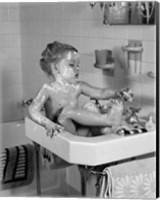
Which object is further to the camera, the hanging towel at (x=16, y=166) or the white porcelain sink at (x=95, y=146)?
the hanging towel at (x=16, y=166)

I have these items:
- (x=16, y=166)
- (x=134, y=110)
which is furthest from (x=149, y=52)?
(x=16, y=166)

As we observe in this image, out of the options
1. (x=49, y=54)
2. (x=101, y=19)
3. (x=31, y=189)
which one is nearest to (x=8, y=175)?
(x=31, y=189)

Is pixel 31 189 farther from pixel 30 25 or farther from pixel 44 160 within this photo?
pixel 30 25

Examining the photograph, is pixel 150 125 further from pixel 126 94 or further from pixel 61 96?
pixel 61 96

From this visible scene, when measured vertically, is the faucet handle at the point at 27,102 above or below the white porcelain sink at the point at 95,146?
above

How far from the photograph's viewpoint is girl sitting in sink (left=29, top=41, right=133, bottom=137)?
0.98m

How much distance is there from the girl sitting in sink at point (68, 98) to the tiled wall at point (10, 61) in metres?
0.07

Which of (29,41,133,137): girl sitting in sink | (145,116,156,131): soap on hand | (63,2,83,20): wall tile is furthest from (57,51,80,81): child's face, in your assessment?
(145,116,156,131): soap on hand

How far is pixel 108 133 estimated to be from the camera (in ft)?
A: 3.21

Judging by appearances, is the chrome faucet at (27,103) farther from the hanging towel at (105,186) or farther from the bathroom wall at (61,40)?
the hanging towel at (105,186)

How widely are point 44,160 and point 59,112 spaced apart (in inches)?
6.1

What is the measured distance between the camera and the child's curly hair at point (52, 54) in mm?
984

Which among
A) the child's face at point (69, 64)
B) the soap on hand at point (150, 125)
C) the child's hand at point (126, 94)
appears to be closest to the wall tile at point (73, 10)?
the child's face at point (69, 64)

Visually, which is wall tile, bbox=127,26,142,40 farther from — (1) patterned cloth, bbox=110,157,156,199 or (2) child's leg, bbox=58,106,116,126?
(1) patterned cloth, bbox=110,157,156,199
